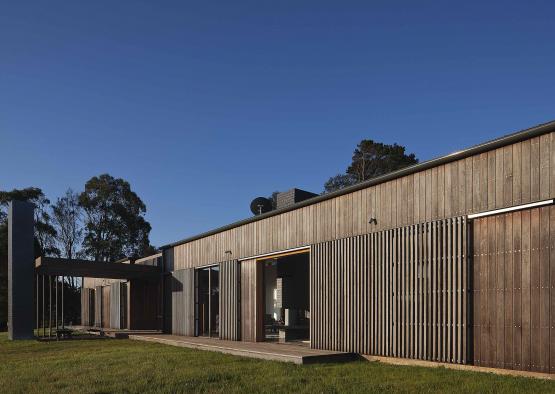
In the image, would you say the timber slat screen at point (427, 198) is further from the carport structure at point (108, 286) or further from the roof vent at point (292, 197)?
the carport structure at point (108, 286)

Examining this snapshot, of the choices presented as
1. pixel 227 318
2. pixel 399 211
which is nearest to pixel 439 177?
pixel 399 211

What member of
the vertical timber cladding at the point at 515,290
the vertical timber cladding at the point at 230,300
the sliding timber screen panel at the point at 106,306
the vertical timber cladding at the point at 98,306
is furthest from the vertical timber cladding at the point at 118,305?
the vertical timber cladding at the point at 515,290

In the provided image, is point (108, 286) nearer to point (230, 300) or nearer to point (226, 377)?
point (230, 300)

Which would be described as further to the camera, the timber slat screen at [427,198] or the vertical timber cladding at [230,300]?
the vertical timber cladding at [230,300]

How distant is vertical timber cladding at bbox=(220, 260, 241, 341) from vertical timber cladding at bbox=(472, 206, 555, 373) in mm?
8604

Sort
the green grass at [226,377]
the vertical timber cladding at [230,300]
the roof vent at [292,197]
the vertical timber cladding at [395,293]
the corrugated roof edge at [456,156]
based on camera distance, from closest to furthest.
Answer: the green grass at [226,377] → the corrugated roof edge at [456,156] → the vertical timber cladding at [395,293] → the vertical timber cladding at [230,300] → the roof vent at [292,197]

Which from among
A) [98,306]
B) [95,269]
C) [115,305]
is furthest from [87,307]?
[95,269]

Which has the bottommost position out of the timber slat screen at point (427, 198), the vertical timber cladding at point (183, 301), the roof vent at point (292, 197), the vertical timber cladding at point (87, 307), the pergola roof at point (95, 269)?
the vertical timber cladding at point (87, 307)

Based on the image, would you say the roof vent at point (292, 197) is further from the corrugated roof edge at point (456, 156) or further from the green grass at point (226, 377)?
the green grass at point (226, 377)

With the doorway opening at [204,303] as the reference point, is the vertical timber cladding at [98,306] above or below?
below

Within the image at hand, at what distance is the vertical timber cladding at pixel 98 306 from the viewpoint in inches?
1182

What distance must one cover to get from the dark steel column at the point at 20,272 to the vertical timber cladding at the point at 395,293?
39.4ft

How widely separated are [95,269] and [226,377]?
14.3 m

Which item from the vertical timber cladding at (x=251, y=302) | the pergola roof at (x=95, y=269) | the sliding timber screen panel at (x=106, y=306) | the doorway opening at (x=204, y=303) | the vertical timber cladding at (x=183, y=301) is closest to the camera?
the vertical timber cladding at (x=251, y=302)
